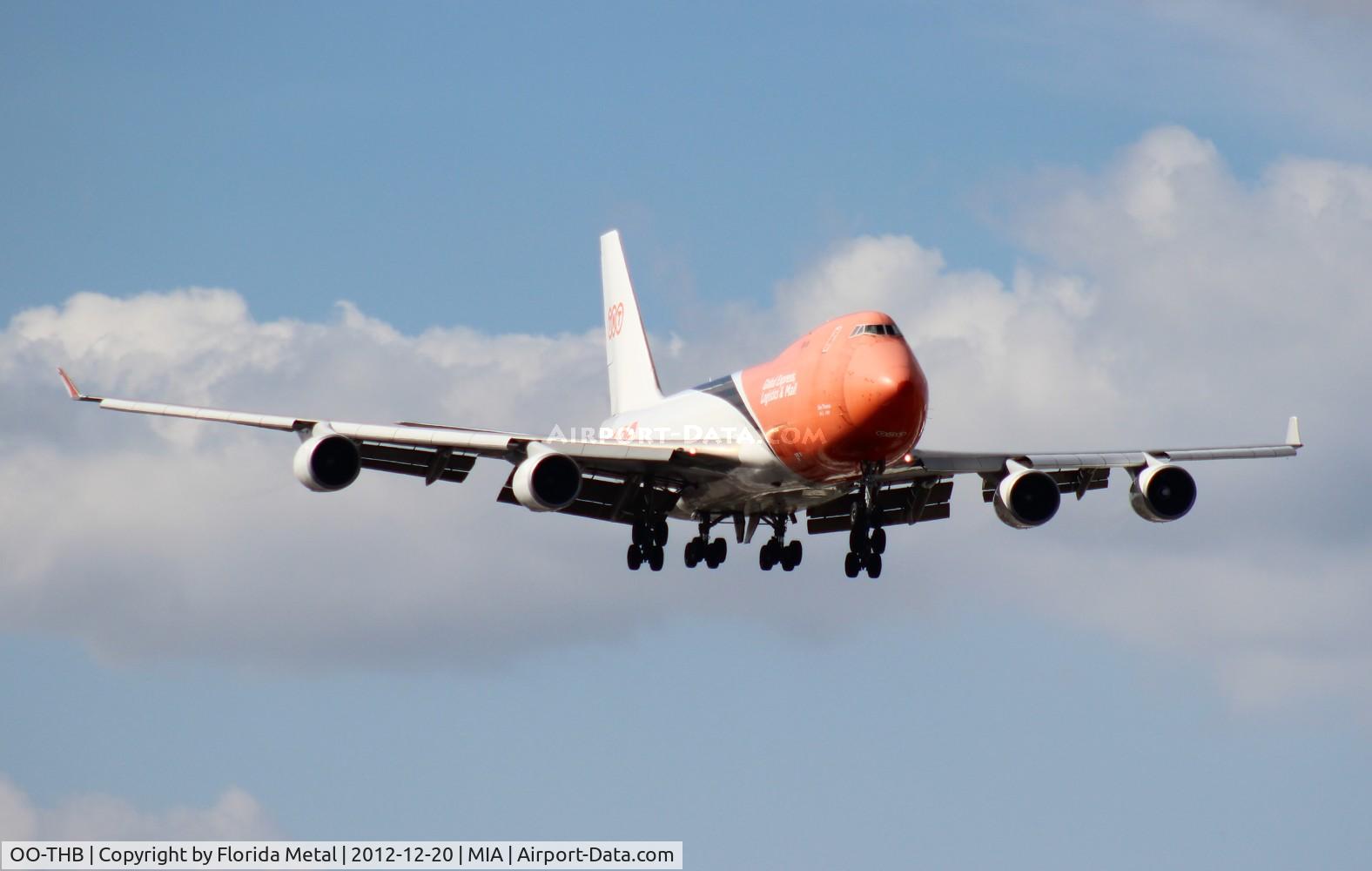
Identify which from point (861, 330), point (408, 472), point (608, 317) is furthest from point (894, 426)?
point (608, 317)

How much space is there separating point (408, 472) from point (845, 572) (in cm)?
1122

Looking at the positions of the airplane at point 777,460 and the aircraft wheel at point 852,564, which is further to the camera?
the aircraft wheel at point 852,564

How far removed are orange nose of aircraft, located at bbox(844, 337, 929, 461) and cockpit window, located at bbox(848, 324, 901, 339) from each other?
0.68 feet

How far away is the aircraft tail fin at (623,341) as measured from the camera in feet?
196

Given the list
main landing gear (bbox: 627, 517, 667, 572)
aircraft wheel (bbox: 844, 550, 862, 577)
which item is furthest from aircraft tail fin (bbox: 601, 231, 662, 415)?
aircraft wheel (bbox: 844, 550, 862, 577)

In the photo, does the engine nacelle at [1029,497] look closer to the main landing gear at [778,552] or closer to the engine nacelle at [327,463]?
the main landing gear at [778,552]

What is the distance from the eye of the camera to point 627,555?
50.3 meters

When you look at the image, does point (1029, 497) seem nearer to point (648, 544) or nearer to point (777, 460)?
point (777, 460)

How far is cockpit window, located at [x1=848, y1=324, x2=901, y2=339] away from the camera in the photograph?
140ft

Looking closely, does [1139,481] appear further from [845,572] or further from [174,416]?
[174,416]

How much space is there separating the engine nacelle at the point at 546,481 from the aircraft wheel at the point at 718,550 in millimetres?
7582

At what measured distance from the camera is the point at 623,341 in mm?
62219

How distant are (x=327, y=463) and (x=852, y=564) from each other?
515 inches

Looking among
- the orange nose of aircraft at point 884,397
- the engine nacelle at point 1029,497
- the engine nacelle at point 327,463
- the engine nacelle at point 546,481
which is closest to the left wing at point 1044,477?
the engine nacelle at point 1029,497
